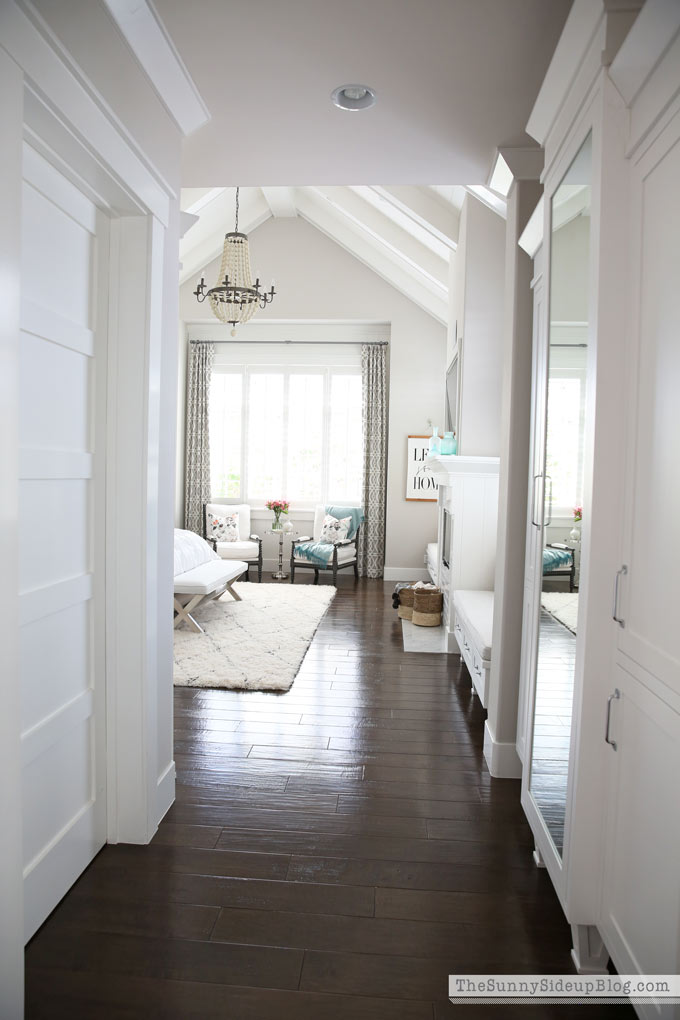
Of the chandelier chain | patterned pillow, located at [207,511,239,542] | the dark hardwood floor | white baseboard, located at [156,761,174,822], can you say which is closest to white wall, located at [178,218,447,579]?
patterned pillow, located at [207,511,239,542]

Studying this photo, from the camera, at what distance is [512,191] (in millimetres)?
2814

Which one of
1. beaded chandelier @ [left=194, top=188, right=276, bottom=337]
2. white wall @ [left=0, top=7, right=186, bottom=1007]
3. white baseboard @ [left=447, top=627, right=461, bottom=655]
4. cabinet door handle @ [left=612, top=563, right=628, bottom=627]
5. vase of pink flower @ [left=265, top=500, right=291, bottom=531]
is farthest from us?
vase of pink flower @ [left=265, top=500, right=291, bottom=531]

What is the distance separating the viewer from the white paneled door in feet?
5.63

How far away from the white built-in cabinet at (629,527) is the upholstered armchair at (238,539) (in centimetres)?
616

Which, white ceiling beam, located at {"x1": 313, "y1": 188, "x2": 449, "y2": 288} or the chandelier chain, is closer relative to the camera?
the chandelier chain

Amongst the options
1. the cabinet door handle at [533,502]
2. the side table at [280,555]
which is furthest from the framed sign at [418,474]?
the cabinet door handle at [533,502]

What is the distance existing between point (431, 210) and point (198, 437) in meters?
4.35

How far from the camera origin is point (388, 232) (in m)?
6.83

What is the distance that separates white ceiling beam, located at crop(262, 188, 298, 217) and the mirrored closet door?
19.4 ft

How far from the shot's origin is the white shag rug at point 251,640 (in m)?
4.02

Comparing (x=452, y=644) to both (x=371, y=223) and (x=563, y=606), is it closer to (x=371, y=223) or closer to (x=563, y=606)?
(x=563, y=606)

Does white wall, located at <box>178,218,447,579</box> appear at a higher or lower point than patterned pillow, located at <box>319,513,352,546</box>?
higher

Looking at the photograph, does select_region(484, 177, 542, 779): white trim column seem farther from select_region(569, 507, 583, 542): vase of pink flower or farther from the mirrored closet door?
select_region(569, 507, 583, 542): vase of pink flower

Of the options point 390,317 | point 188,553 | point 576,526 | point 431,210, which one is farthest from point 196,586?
point 390,317
